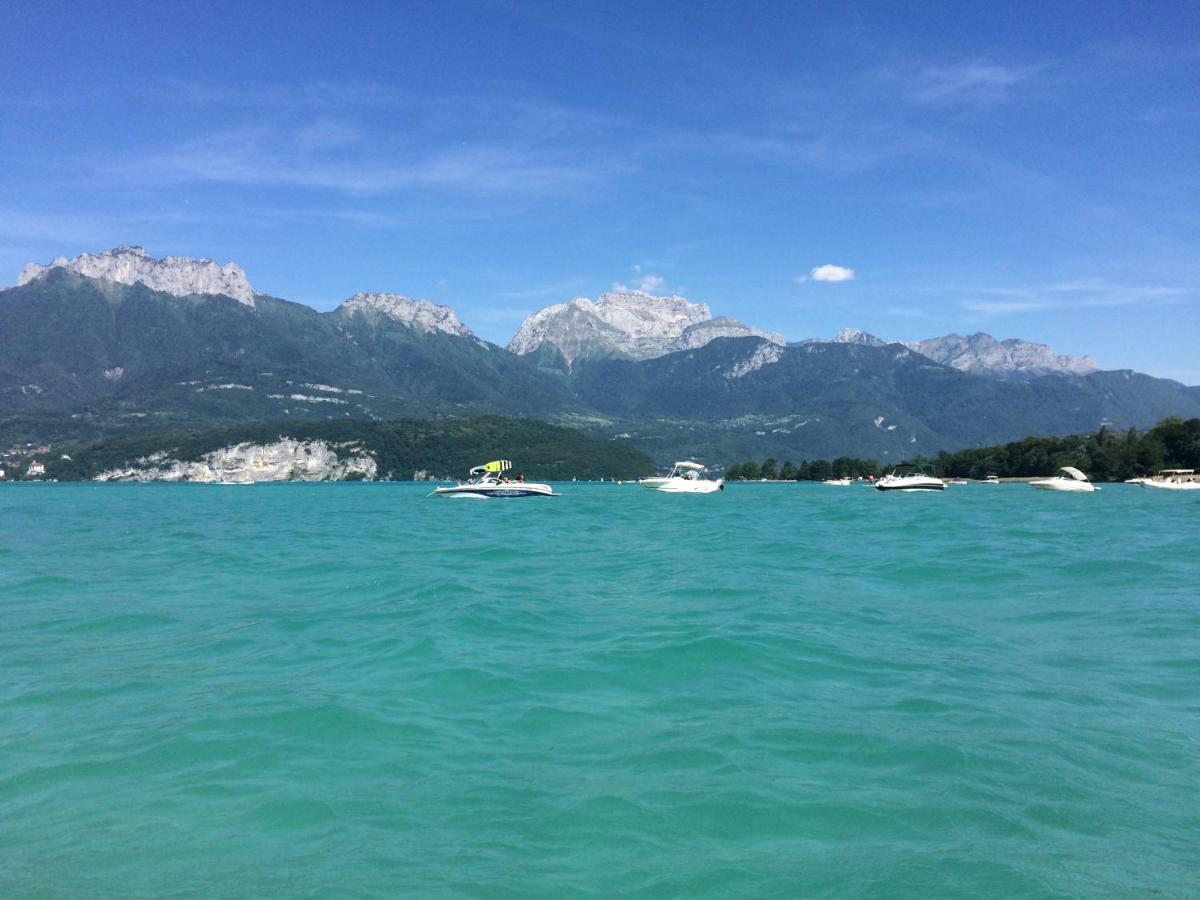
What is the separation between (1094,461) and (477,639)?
554 ft

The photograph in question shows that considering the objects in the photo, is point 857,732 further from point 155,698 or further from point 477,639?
point 155,698

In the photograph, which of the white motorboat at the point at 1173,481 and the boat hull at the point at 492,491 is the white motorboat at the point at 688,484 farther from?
the white motorboat at the point at 1173,481

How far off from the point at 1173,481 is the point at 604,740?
141747 millimetres

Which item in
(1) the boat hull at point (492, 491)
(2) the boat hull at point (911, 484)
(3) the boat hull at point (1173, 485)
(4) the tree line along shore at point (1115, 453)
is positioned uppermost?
(4) the tree line along shore at point (1115, 453)

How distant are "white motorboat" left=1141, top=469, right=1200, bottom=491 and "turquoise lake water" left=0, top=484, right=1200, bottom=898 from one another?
116 metres

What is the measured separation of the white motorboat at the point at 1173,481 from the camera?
384 ft

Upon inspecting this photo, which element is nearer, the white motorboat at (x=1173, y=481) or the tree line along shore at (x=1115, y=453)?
the white motorboat at (x=1173, y=481)

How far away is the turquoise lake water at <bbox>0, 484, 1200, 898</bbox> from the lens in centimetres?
707

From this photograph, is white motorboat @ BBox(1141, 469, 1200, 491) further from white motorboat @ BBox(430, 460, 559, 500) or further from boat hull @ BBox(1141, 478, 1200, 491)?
white motorboat @ BBox(430, 460, 559, 500)

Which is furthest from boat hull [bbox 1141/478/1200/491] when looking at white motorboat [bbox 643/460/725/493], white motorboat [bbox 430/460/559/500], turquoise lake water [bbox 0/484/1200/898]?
turquoise lake water [bbox 0/484/1200/898]

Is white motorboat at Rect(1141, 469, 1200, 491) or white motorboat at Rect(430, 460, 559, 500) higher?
white motorboat at Rect(1141, 469, 1200, 491)

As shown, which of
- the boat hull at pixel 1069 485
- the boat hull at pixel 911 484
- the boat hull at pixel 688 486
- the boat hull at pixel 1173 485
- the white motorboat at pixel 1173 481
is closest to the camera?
the boat hull at pixel 1069 485

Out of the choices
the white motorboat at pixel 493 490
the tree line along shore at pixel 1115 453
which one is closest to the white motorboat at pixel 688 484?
the white motorboat at pixel 493 490

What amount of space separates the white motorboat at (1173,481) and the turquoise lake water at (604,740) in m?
116
